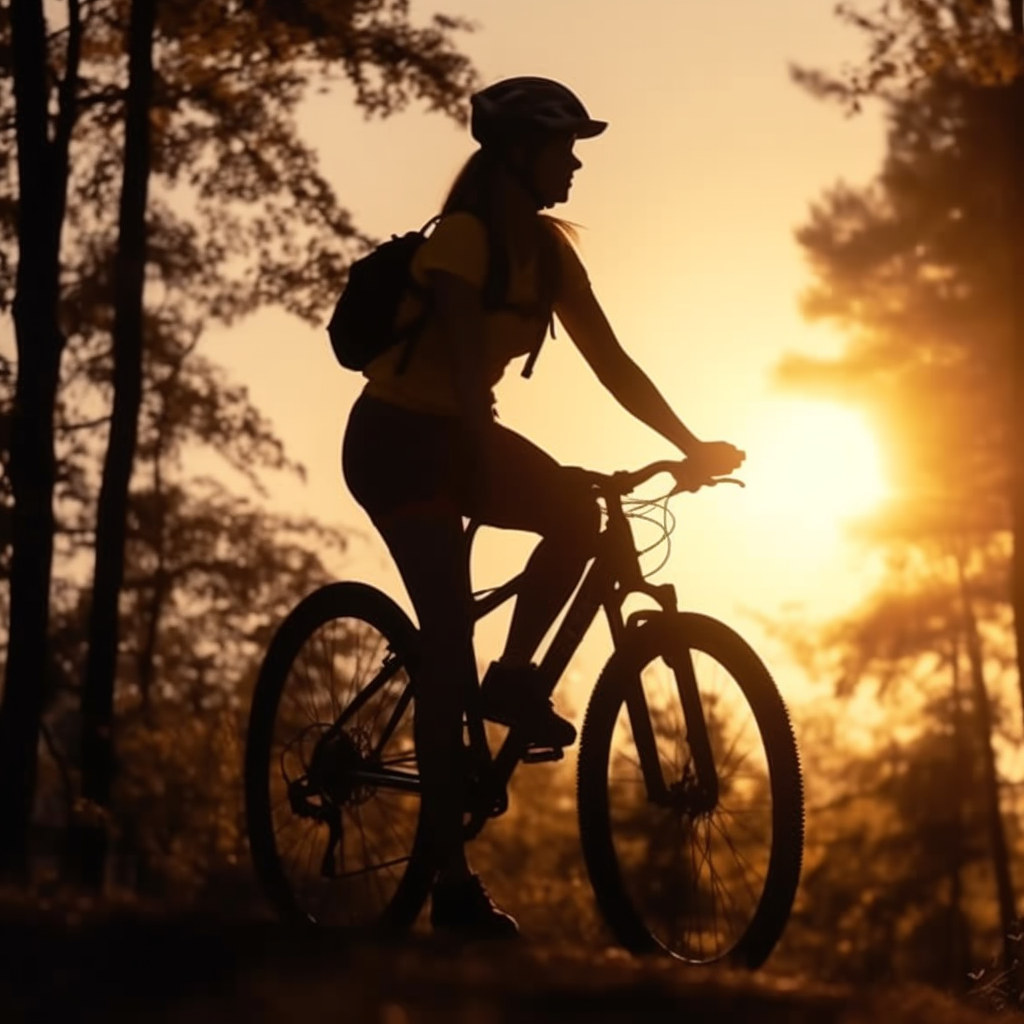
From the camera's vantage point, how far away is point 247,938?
5.08 m

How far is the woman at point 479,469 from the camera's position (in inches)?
255

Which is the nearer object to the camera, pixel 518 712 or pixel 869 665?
pixel 518 712

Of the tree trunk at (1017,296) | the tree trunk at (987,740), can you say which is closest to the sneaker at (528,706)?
the tree trunk at (1017,296)

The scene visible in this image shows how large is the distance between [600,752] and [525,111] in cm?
179

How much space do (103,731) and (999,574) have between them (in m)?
15.8

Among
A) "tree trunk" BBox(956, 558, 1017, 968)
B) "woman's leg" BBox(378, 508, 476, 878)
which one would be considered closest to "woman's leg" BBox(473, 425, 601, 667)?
"woman's leg" BBox(378, 508, 476, 878)

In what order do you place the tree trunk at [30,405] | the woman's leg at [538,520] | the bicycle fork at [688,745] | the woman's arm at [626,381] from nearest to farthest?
the bicycle fork at [688,745] → the woman's leg at [538,520] → the woman's arm at [626,381] → the tree trunk at [30,405]

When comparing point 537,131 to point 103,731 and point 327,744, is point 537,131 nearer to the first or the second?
point 327,744

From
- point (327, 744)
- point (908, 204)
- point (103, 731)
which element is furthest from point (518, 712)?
point (908, 204)

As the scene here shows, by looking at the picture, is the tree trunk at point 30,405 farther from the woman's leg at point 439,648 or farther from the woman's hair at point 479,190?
the woman's hair at point 479,190

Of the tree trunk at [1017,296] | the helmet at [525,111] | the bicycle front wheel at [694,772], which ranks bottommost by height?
the bicycle front wheel at [694,772]

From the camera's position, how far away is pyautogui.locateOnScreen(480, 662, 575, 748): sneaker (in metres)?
6.56

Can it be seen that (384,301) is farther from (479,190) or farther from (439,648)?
(439,648)

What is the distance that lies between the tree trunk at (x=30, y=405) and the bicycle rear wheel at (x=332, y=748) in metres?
4.43
